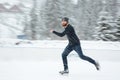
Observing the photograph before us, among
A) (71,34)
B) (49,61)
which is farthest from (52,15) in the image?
(71,34)

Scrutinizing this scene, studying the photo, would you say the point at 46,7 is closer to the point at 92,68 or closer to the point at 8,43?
the point at 8,43

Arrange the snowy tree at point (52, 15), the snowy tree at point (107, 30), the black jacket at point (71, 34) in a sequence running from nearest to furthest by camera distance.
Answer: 1. the black jacket at point (71, 34)
2. the snowy tree at point (107, 30)
3. the snowy tree at point (52, 15)

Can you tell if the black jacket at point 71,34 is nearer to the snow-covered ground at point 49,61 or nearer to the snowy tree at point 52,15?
the snow-covered ground at point 49,61

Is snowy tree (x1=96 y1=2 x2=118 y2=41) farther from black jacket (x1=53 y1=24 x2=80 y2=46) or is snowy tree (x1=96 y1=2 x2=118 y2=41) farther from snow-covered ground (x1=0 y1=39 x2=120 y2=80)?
black jacket (x1=53 y1=24 x2=80 y2=46)

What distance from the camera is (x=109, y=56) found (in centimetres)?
1028

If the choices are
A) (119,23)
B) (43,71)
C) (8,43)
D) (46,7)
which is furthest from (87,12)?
(43,71)

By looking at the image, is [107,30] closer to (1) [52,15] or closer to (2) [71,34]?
(2) [71,34]

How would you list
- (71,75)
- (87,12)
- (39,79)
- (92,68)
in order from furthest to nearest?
(87,12) → (92,68) → (71,75) → (39,79)

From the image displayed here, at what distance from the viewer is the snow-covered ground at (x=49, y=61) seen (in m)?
7.28

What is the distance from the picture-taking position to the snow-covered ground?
23.9ft

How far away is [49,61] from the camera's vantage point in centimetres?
969

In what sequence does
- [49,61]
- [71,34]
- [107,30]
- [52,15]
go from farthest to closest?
[52,15] < [107,30] < [49,61] < [71,34]

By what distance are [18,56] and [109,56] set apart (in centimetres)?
294

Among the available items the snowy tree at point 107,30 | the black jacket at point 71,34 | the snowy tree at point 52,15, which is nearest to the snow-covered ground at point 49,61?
the black jacket at point 71,34
